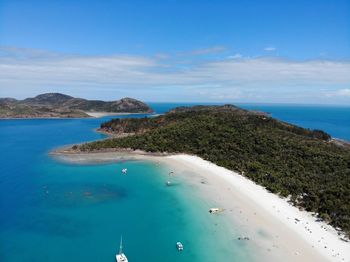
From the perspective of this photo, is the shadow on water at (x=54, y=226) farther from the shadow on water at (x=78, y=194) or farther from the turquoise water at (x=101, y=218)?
the shadow on water at (x=78, y=194)

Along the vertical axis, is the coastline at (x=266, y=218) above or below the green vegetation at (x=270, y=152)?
below

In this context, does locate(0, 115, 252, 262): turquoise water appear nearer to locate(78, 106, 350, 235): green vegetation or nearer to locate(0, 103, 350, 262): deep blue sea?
locate(0, 103, 350, 262): deep blue sea

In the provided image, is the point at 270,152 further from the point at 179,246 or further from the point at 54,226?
the point at 54,226

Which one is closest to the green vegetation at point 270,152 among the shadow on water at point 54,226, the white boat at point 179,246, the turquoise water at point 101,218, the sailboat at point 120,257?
the turquoise water at point 101,218

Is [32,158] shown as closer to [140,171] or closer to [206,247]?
[140,171]

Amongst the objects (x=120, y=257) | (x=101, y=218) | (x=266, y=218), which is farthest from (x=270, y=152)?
(x=120, y=257)
